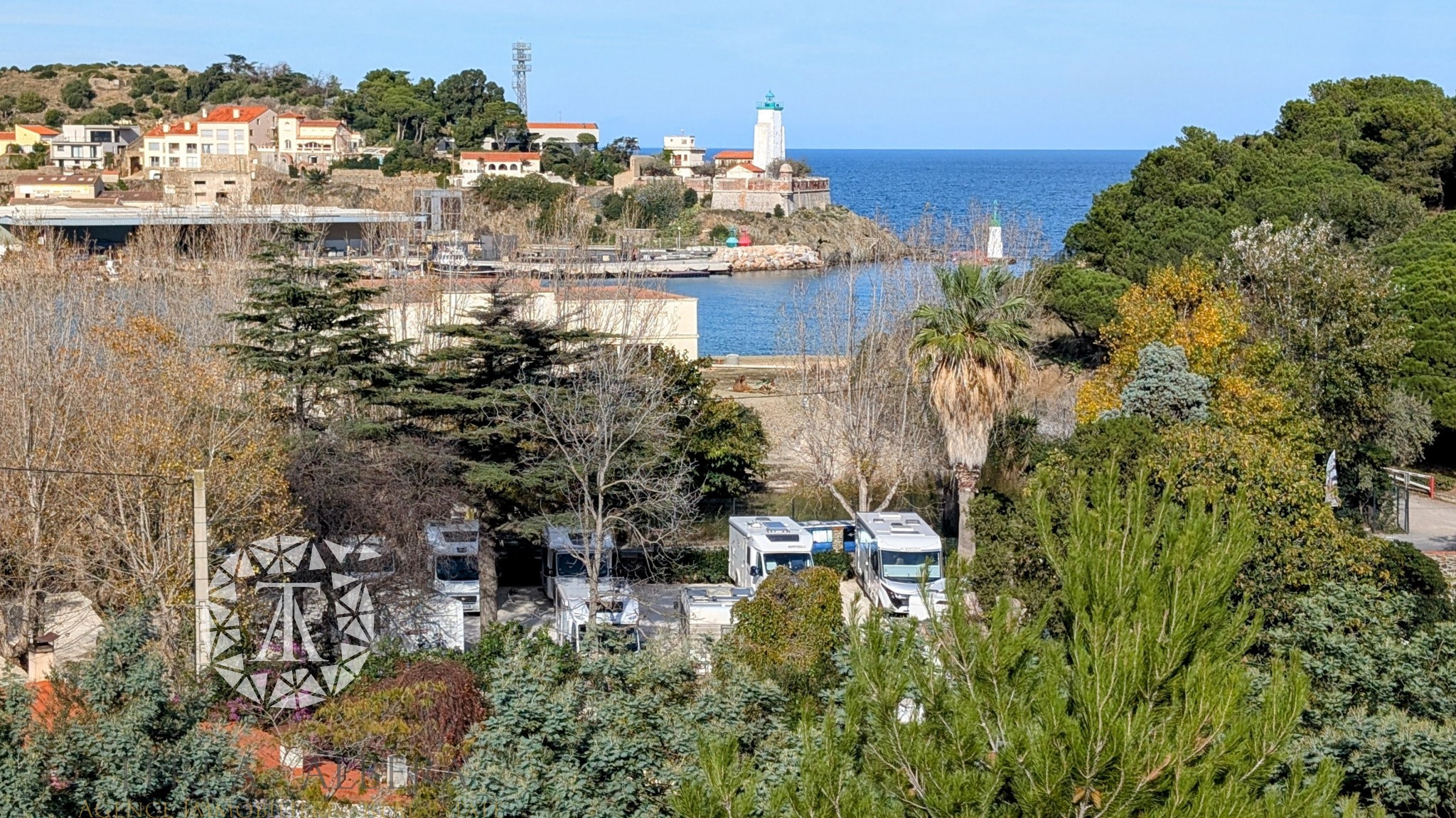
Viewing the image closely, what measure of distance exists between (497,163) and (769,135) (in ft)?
101

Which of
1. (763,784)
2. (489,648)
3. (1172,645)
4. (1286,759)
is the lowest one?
(489,648)

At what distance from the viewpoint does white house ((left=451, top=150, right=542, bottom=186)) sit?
99.8 m

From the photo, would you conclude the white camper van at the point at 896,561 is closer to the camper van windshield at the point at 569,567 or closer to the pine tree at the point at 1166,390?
the camper van windshield at the point at 569,567

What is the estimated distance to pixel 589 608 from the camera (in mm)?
17219

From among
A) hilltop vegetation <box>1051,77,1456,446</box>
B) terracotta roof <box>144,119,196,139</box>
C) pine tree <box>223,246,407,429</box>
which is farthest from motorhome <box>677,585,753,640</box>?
terracotta roof <box>144,119,196,139</box>

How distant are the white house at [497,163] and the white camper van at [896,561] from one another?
80578 mm

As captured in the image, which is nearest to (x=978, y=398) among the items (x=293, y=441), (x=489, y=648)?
(x=489, y=648)

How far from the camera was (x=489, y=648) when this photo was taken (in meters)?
16.4

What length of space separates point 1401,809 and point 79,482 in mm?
13681

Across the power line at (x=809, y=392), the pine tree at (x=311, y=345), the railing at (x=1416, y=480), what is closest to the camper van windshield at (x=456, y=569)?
the pine tree at (x=311, y=345)

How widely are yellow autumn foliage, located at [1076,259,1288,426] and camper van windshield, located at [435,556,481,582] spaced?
10470 millimetres

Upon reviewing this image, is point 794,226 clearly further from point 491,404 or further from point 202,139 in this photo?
point 491,404

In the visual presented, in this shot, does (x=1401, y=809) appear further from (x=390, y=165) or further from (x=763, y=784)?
(x=390, y=165)

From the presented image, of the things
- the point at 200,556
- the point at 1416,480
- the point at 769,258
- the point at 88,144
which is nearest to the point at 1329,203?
the point at 1416,480
